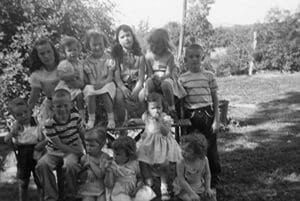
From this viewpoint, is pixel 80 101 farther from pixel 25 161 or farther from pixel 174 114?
pixel 174 114

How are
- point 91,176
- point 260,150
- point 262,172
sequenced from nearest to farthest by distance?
point 91,176
point 262,172
point 260,150

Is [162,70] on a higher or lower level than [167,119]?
higher

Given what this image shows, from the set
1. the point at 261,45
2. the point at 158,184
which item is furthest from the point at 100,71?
the point at 261,45

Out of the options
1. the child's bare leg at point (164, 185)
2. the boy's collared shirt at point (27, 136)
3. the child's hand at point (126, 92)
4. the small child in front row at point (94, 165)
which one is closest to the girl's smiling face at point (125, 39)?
the child's hand at point (126, 92)

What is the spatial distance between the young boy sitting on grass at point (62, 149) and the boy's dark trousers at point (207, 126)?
1.36m

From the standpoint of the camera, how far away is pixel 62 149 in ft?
11.1

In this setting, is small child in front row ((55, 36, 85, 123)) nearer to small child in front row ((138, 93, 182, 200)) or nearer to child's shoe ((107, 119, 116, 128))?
child's shoe ((107, 119, 116, 128))

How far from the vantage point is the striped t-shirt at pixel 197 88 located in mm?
4133

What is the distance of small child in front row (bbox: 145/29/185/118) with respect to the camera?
3861mm

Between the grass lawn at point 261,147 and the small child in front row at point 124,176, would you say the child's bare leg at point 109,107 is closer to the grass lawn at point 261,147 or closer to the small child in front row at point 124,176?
the small child in front row at point 124,176

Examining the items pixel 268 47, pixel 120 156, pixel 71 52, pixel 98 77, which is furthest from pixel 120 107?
pixel 268 47

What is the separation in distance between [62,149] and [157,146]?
0.93 metres

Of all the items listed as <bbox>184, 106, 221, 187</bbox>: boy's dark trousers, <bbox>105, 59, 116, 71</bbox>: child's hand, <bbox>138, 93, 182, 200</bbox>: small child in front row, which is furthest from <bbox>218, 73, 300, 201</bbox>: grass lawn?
<bbox>105, 59, 116, 71</bbox>: child's hand

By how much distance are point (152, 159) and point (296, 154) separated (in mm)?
3285
